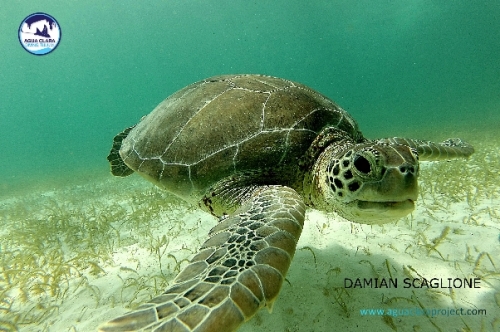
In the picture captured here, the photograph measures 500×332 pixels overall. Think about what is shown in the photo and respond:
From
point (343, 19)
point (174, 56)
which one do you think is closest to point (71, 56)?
point (174, 56)

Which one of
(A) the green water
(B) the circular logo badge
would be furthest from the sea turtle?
(A) the green water

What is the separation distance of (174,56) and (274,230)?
371ft

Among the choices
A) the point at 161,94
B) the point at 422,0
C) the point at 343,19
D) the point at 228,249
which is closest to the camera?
the point at 228,249

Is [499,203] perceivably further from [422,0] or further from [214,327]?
[422,0]

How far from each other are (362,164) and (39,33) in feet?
44.1

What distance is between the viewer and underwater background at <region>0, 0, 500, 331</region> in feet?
179

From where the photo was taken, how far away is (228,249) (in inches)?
74.0

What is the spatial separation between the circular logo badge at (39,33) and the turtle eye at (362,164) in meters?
12.0

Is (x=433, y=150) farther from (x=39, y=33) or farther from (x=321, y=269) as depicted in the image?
(x=39, y=33)

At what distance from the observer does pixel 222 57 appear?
4237 inches

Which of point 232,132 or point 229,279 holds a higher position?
point 232,132

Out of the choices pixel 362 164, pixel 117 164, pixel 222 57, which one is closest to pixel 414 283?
pixel 362 164

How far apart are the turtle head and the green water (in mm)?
54766

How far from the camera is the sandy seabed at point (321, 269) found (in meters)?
2.21
